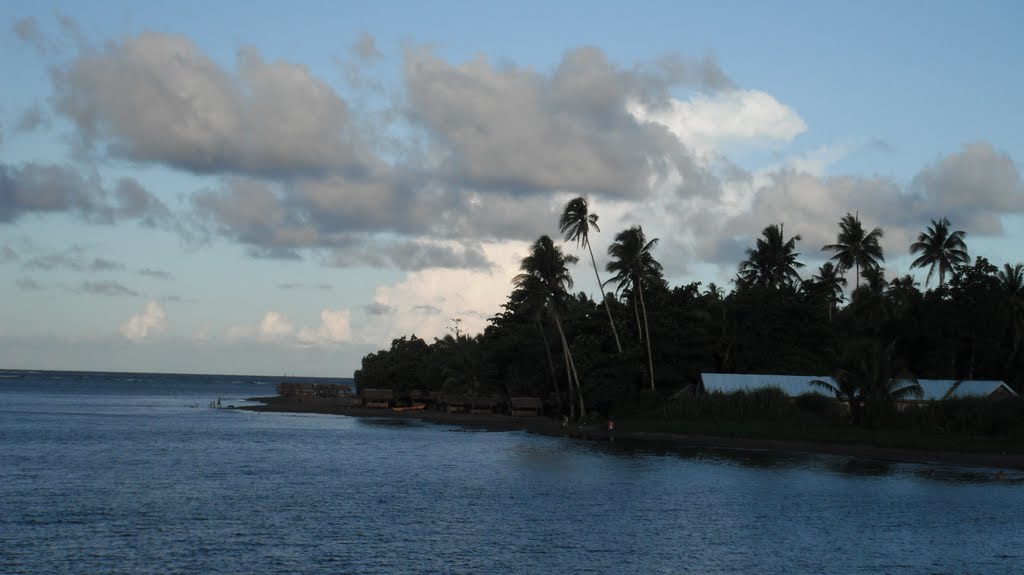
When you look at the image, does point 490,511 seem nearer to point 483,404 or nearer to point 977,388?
point 977,388

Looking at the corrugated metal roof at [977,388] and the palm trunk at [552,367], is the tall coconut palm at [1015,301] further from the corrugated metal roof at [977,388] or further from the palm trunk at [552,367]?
the palm trunk at [552,367]

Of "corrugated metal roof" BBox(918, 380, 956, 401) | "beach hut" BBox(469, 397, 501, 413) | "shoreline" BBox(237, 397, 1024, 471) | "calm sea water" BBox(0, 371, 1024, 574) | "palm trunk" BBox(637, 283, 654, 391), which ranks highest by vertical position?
"palm trunk" BBox(637, 283, 654, 391)

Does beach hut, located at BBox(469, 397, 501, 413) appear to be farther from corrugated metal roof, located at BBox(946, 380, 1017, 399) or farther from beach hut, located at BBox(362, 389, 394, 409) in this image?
corrugated metal roof, located at BBox(946, 380, 1017, 399)

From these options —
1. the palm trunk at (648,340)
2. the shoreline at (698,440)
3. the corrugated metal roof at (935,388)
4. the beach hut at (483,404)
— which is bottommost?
the shoreline at (698,440)

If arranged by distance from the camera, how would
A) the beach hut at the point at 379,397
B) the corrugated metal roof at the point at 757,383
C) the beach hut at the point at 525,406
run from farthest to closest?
1. the beach hut at the point at 379,397
2. the beach hut at the point at 525,406
3. the corrugated metal roof at the point at 757,383

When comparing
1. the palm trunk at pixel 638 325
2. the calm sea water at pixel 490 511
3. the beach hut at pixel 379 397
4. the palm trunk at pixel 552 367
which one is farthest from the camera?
the beach hut at pixel 379 397

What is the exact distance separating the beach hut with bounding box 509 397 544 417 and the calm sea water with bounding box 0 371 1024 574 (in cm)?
2837

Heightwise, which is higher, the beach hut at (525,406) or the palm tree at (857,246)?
the palm tree at (857,246)

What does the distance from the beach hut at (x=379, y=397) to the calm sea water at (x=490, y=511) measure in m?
49.4

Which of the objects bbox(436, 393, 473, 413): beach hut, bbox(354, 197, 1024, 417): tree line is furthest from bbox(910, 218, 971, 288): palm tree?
bbox(436, 393, 473, 413): beach hut

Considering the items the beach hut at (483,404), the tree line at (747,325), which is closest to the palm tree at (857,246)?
the tree line at (747,325)

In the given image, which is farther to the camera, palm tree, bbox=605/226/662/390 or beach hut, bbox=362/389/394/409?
beach hut, bbox=362/389/394/409

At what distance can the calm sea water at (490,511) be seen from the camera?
2731 cm

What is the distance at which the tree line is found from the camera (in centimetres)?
7256
